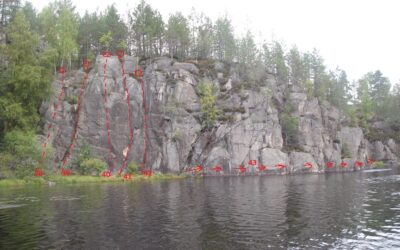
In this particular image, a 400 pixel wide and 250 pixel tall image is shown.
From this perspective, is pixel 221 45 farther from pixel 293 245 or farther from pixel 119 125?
pixel 293 245

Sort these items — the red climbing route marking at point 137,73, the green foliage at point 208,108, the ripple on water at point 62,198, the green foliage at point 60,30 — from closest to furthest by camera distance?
the ripple on water at point 62,198 < the green foliage at point 60,30 < the green foliage at point 208,108 < the red climbing route marking at point 137,73

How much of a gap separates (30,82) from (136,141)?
2647 centimetres

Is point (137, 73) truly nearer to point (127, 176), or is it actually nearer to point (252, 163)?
point (127, 176)

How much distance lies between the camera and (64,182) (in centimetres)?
6938

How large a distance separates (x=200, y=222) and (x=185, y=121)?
66.0m

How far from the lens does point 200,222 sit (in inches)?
1185

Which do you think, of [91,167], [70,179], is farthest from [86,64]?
[70,179]

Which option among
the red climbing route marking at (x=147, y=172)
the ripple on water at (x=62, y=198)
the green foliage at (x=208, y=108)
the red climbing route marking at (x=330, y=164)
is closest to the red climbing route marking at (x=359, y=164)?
the red climbing route marking at (x=330, y=164)

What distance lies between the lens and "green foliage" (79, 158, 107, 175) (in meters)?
77.8

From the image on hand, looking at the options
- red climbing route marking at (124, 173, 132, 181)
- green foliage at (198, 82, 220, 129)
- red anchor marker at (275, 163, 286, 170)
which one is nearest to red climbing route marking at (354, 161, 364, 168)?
red anchor marker at (275, 163, 286, 170)

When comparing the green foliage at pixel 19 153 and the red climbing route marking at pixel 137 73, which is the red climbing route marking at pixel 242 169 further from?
the green foliage at pixel 19 153

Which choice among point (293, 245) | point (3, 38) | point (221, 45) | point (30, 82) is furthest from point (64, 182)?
point (221, 45)

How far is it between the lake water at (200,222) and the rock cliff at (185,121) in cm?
4000

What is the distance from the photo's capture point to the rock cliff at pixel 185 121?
85562mm
